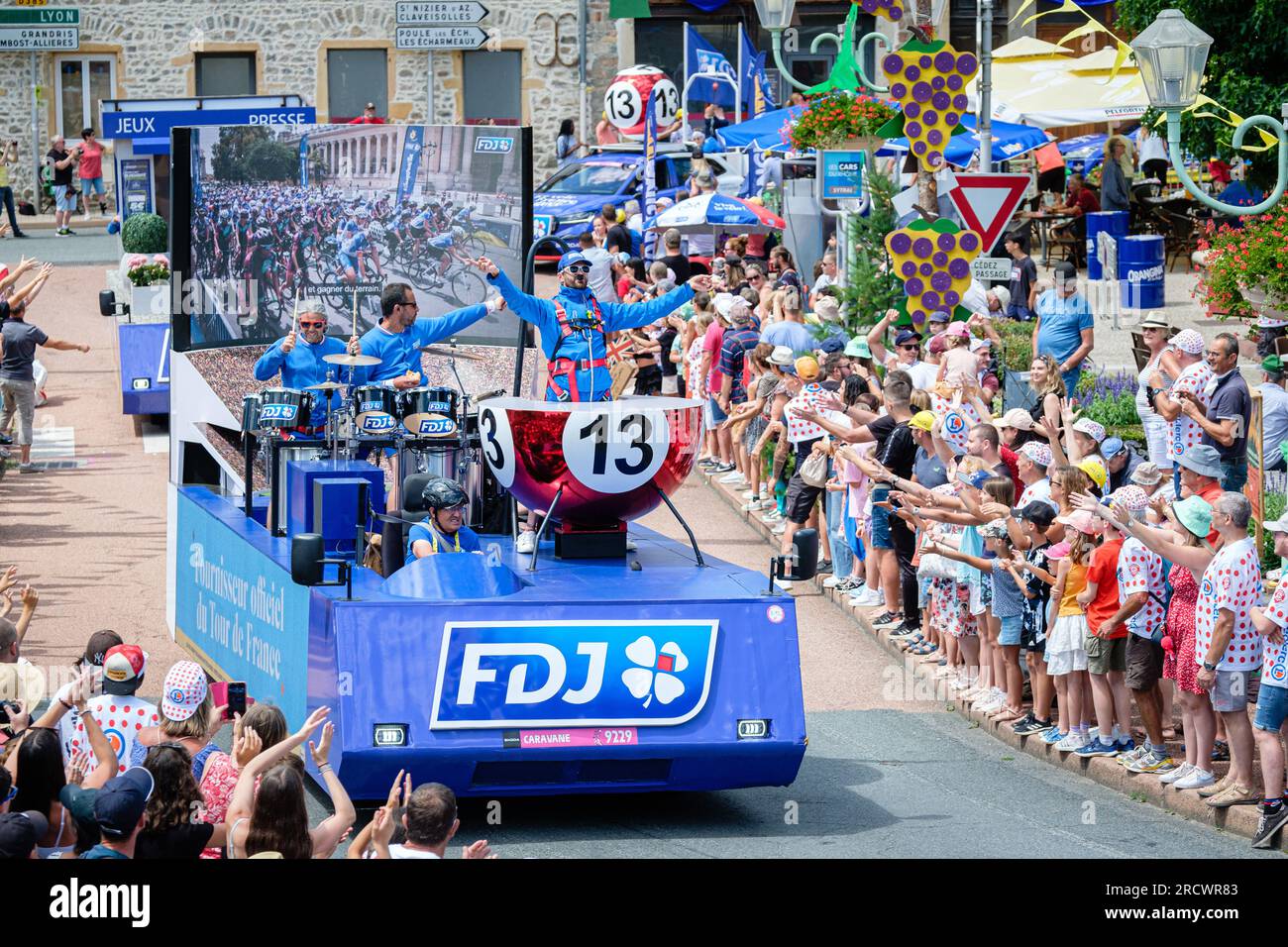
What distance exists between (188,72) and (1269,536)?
32.7 m

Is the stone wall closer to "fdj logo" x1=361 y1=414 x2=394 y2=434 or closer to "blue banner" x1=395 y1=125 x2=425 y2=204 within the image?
"blue banner" x1=395 y1=125 x2=425 y2=204

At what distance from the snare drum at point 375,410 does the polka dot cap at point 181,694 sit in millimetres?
3454

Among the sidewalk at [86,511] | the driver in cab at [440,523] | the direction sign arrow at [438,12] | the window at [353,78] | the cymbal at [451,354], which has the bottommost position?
the sidewalk at [86,511]

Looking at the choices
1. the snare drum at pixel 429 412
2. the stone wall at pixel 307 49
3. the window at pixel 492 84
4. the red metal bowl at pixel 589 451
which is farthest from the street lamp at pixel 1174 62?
the window at pixel 492 84

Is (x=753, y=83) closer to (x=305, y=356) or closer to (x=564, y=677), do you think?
(x=305, y=356)

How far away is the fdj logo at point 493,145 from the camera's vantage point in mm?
14086

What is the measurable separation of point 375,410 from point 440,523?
127cm

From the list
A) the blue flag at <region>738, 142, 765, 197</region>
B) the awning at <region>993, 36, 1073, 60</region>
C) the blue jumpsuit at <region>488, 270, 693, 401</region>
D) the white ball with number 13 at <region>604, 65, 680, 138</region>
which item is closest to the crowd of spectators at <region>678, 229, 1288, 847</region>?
the blue jumpsuit at <region>488, 270, 693, 401</region>

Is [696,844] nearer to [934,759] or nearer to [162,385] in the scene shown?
[934,759]

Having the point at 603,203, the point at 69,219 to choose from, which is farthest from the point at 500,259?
the point at 69,219

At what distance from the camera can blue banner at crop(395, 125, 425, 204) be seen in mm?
14086

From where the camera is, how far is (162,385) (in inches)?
906

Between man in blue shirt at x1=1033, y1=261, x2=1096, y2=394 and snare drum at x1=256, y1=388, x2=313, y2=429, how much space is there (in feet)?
24.6

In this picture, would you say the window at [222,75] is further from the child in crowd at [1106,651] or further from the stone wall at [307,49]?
the child in crowd at [1106,651]
